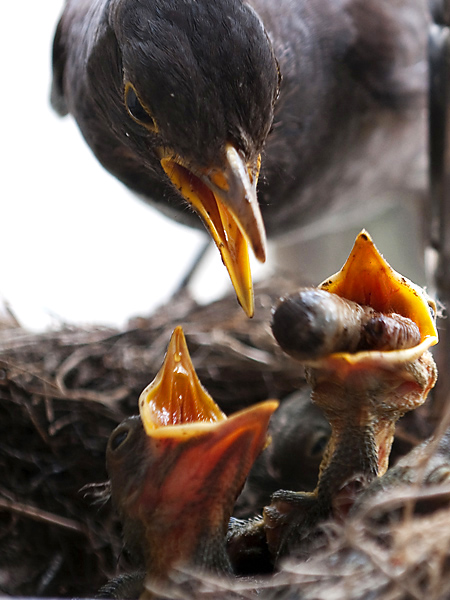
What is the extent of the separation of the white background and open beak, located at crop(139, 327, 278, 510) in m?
1.04

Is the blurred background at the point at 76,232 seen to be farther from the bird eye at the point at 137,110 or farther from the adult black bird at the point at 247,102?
the bird eye at the point at 137,110

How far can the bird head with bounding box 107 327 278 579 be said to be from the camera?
27.4 inches

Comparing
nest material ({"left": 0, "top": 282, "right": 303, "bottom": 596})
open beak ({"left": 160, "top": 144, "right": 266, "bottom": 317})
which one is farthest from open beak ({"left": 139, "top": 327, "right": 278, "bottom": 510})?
nest material ({"left": 0, "top": 282, "right": 303, "bottom": 596})

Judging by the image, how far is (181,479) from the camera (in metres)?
0.72

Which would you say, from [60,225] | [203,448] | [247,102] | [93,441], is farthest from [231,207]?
[60,225]

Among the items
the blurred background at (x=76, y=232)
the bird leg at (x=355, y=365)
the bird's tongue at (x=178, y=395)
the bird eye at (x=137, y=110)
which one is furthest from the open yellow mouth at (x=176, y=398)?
the blurred background at (x=76, y=232)

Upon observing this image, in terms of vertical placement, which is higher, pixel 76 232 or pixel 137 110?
pixel 137 110

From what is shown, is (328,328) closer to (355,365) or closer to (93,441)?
(355,365)

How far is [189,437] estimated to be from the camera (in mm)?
695

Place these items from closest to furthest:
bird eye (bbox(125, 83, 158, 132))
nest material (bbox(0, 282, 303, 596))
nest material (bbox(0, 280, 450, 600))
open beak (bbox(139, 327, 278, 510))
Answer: nest material (bbox(0, 280, 450, 600)) < open beak (bbox(139, 327, 278, 510)) < bird eye (bbox(125, 83, 158, 132)) < nest material (bbox(0, 282, 303, 596))

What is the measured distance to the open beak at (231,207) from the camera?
720mm

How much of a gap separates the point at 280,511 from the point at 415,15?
45.7 inches

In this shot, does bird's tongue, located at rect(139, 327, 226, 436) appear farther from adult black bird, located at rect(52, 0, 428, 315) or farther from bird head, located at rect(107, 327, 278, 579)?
adult black bird, located at rect(52, 0, 428, 315)

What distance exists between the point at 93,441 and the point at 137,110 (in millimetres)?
604
